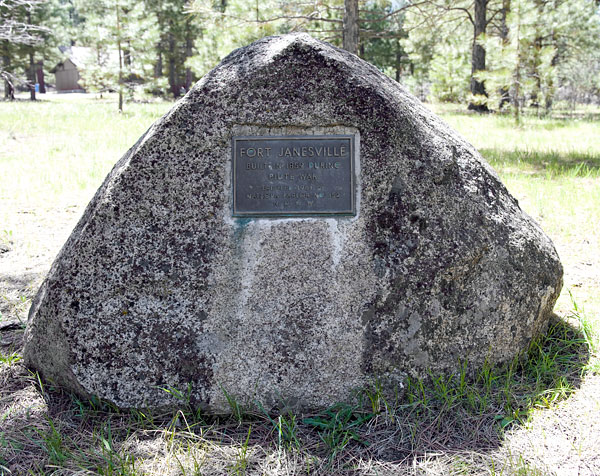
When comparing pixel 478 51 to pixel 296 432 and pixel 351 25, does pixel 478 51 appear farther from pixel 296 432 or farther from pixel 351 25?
pixel 296 432

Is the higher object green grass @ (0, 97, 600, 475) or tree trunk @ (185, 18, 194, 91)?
tree trunk @ (185, 18, 194, 91)

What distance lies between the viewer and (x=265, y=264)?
2271 millimetres

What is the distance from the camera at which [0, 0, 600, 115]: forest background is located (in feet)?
33.4

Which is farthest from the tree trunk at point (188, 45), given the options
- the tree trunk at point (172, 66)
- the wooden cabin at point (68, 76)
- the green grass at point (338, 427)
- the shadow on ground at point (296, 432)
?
the shadow on ground at point (296, 432)

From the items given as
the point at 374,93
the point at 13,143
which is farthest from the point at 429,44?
the point at 374,93

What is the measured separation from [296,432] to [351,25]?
353 inches

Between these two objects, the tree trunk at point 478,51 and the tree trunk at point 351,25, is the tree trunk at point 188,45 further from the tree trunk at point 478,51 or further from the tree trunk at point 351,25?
the tree trunk at point 351,25

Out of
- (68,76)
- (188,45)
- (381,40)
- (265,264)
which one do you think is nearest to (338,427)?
(265,264)

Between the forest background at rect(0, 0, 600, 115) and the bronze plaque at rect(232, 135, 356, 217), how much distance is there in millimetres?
6285

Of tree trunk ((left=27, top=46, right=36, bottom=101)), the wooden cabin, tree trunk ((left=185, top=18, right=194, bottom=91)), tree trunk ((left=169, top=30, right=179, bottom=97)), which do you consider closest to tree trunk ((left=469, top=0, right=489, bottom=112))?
tree trunk ((left=185, top=18, right=194, bottom=91))

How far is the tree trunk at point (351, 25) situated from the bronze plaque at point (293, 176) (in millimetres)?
8015

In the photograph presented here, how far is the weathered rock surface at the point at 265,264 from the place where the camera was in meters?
2.24

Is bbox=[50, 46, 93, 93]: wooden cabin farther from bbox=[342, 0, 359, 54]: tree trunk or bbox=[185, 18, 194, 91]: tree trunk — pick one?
bbox=[342, 0, 359, 54]: tree trunk

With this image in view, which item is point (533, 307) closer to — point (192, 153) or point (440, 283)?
point (440, 283)
